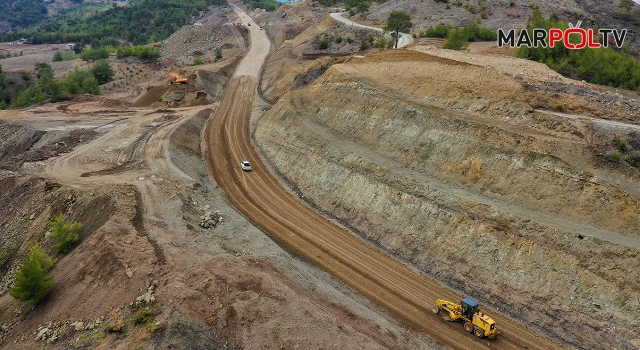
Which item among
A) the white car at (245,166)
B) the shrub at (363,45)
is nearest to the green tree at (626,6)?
the shrub at (363,45)

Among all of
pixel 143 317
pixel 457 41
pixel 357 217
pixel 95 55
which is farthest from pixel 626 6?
pixel 95 55

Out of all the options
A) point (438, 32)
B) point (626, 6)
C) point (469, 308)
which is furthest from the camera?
point (626, 6)

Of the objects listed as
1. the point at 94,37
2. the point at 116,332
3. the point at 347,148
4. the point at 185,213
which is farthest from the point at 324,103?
the point at 94,37

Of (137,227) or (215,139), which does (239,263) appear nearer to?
(137,227)

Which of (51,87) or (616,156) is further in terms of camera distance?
(51,87)

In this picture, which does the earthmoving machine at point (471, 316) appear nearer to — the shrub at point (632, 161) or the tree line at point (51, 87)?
the shrub at point (632, 161)

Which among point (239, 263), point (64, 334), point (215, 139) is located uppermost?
point (64, 334)

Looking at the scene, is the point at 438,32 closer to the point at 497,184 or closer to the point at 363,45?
the point at 363,45
